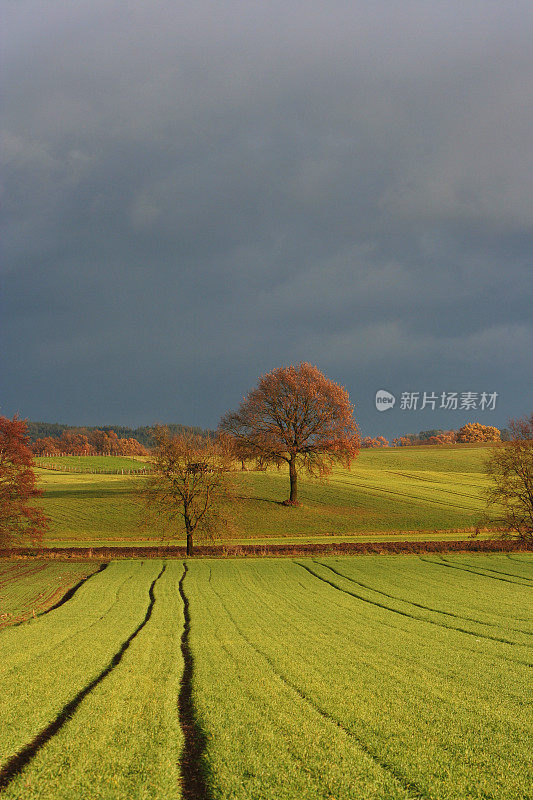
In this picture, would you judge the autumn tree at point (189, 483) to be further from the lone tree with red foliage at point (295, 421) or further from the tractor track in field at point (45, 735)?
the tractor track in field at point (45, 735)

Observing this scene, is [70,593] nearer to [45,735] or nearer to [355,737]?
[45,735]

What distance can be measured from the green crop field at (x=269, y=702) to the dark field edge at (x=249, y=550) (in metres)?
20.4

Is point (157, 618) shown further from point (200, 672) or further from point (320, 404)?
point (320, 404)

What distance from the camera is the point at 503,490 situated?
4800 centimetres

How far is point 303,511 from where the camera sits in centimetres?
6341

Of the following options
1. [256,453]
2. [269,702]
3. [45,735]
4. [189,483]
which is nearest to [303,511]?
[256,453]

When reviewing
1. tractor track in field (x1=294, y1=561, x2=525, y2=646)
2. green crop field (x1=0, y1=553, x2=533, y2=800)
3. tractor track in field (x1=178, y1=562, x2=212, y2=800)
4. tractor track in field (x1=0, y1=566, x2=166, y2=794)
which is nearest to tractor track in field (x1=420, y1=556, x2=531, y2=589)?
green crop field (x1=0, y1=553, x2=533, y2=800)

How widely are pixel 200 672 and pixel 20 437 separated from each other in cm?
3819

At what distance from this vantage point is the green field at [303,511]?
54.7m

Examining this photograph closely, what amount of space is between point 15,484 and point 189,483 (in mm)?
14956

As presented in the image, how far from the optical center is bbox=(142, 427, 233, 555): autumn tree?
46812 millimetres

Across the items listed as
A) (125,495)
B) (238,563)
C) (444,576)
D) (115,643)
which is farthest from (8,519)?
(444,576)

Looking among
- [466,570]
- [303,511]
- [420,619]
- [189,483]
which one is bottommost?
[303,511]

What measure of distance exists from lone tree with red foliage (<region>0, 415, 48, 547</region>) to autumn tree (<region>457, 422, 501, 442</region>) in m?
163
